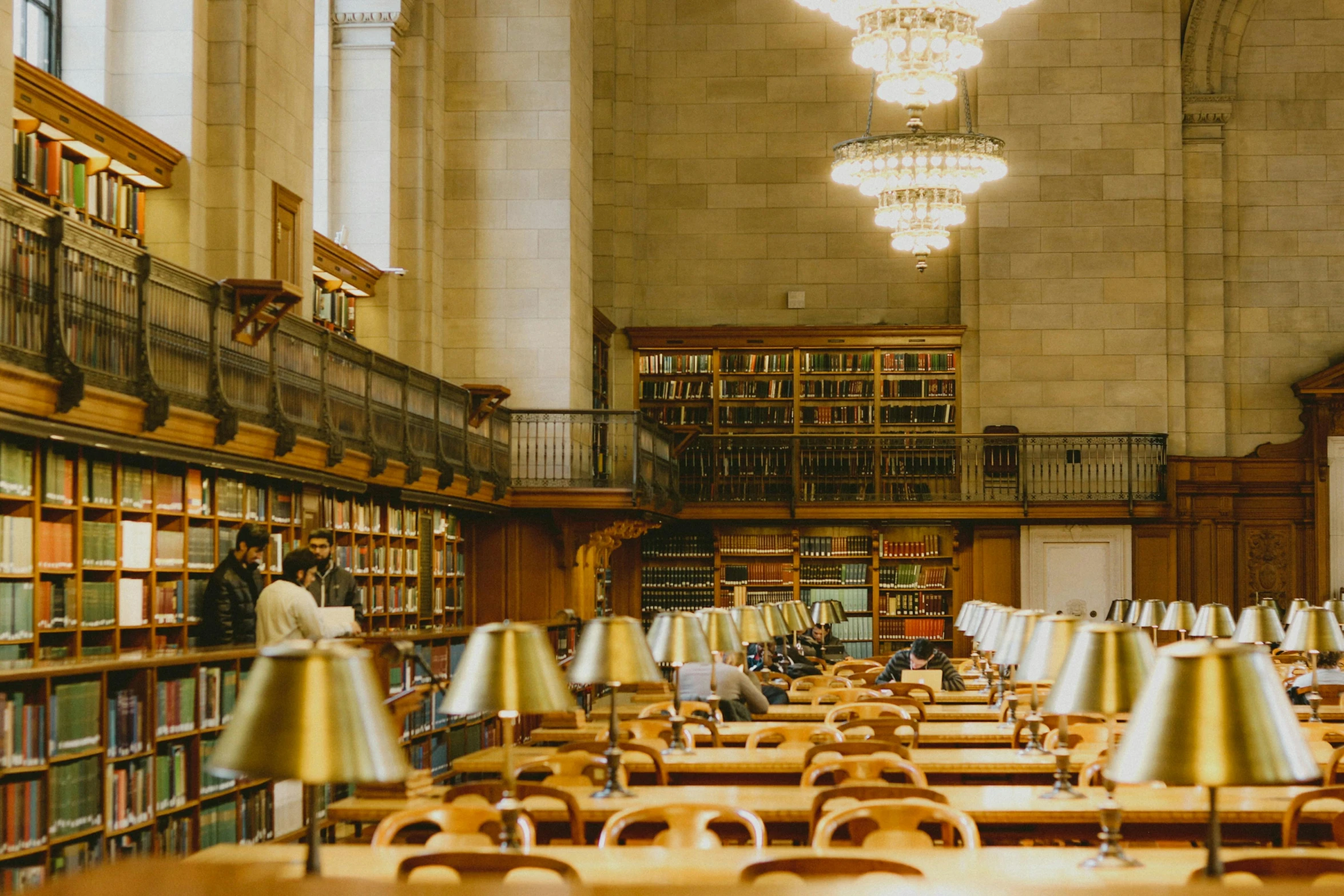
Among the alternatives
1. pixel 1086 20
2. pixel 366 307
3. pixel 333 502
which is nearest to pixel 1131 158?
pixel 1086 20

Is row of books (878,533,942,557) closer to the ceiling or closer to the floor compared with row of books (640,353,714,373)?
closer to the floor

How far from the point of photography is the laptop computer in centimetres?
1259

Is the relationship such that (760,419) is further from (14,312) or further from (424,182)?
(14,312)

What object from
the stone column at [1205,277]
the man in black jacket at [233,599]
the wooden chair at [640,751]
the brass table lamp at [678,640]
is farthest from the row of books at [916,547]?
the brass table lamp at [678,640]

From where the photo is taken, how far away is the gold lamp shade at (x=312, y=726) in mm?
2787

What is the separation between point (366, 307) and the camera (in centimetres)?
1634

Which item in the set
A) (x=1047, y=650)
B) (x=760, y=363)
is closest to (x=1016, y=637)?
(x=1047, y=650)

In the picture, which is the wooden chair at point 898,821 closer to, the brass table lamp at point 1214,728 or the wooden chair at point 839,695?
the brass table lamp at point 1214,728

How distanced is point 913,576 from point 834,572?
0.98 meters

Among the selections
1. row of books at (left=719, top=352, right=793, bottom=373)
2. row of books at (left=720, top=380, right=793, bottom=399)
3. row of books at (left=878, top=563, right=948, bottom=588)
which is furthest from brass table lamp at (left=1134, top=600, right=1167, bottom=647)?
row of books at (left=719, top=352, right=793, bottom=373)

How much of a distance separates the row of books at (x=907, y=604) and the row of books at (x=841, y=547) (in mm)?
639

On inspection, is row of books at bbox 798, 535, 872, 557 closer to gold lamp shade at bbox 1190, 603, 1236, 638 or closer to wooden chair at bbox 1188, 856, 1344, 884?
gold lamp shade at bbox 1190, 603, 1236, 638

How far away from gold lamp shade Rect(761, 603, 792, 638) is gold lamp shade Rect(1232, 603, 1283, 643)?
3.67 meters

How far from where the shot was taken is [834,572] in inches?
806
